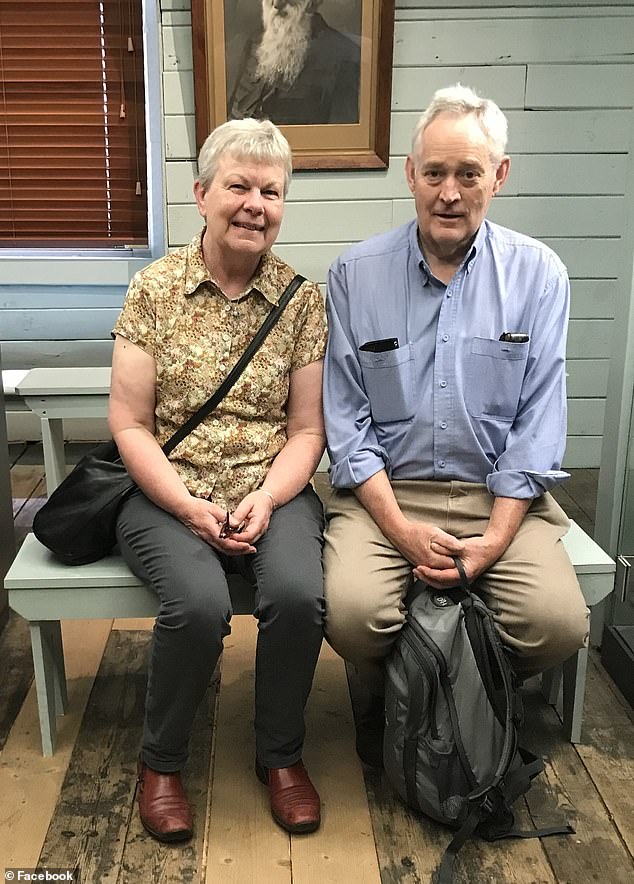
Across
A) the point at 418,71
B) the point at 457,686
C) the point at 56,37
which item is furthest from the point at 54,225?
the point at 457,686

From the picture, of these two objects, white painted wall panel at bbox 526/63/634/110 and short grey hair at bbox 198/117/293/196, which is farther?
white painted wall panel at bbox 526/63/634/110

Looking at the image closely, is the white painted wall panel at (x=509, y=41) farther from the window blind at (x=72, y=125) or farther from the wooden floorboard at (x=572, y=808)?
the wooden floorboard at (x=572, y=808)

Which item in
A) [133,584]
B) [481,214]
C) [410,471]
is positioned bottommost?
[133,584]

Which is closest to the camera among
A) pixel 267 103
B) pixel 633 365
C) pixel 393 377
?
pixel 393 377

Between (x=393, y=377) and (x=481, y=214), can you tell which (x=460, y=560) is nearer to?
Result: (x=393, y=377)

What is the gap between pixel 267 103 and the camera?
327cm

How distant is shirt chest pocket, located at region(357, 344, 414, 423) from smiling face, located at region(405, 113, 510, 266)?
25 cm

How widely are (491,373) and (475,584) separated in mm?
435

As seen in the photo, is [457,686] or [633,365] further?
[633,365]

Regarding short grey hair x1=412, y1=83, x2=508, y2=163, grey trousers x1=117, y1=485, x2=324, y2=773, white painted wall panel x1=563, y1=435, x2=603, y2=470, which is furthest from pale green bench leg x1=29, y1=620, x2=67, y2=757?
white painted wall panel x1=563, y1=435, x2=603, y2=470

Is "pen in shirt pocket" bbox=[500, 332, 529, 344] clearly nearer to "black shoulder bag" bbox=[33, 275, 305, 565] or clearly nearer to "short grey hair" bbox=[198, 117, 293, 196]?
"black shoulder bag" bbox=[33, 275, 305, 565]

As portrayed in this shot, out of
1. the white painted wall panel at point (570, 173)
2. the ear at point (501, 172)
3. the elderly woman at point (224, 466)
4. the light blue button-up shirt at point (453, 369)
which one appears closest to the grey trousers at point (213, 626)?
the elderly woman at point (224, 466)

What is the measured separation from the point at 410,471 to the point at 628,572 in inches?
29.1

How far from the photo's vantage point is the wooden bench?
182cm
